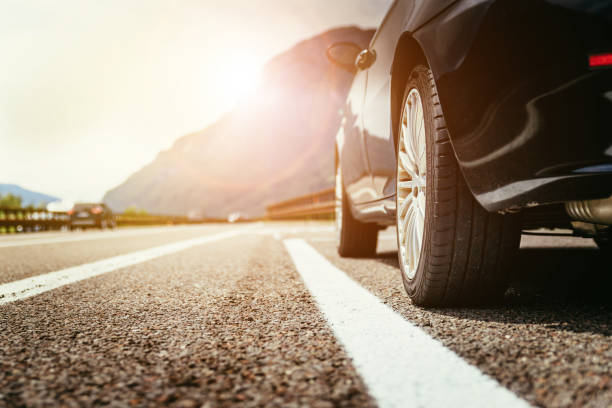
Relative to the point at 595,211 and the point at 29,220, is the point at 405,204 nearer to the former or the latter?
the point at 595,211

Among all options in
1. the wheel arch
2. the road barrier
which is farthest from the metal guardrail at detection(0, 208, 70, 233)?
the wheel arch

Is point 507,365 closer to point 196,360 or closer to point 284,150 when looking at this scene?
point 196,360

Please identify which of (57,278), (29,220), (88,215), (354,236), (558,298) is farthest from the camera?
(88,215)

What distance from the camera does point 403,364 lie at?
4.01 feet

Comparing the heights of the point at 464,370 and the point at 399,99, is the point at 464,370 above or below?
below

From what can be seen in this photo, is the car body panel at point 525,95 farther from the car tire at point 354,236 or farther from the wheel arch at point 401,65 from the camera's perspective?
the car tire at point 354,236

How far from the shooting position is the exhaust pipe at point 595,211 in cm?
148

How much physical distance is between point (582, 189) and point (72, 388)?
1.42 metres

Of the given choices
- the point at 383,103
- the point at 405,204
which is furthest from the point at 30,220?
the point at 405,204

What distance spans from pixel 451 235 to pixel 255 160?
170 meters

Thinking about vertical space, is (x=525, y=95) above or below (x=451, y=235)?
Result: above

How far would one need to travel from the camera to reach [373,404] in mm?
976

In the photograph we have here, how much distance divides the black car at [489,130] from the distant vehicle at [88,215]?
16.3 m

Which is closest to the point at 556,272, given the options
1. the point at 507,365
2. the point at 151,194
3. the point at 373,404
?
the point at 507,365
